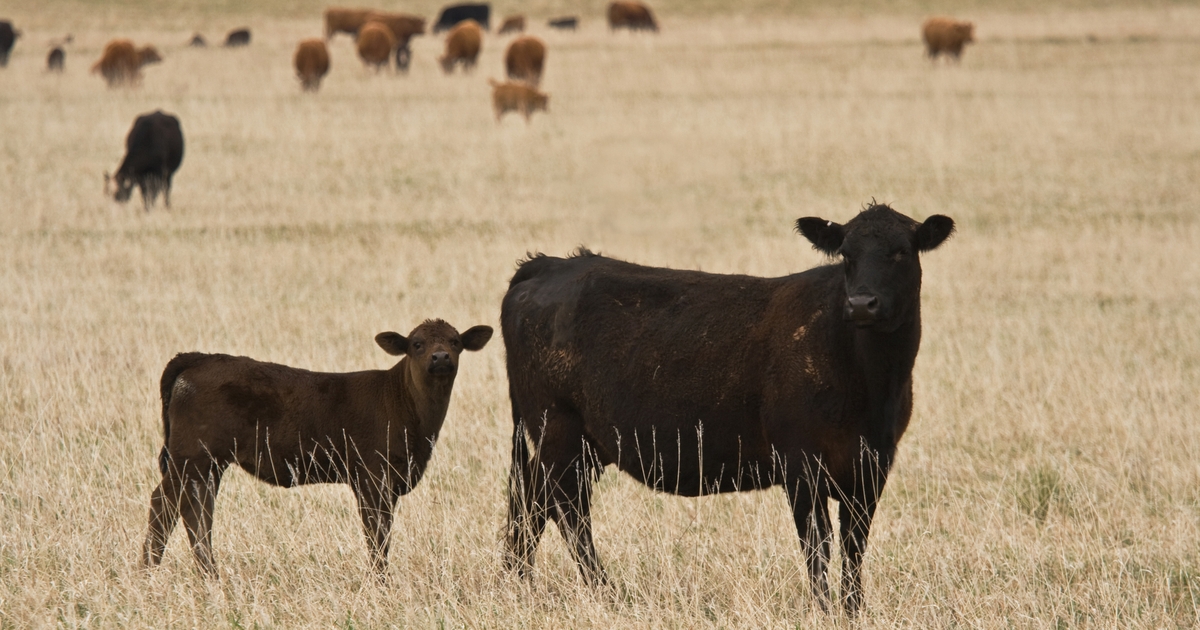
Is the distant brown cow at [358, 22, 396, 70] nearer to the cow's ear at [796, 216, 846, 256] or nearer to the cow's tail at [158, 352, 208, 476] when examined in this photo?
the cow's tail at [158, 352, 208, 476]

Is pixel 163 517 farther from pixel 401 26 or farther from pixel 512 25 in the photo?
pixel 512 25

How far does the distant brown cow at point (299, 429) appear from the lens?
5.90 metres

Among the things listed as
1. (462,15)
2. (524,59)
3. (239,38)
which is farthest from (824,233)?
(462,15)

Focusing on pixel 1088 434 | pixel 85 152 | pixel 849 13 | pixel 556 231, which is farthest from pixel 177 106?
pixel 849 13

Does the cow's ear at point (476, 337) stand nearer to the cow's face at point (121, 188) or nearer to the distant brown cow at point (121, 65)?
the cow's face at point (121, 188)

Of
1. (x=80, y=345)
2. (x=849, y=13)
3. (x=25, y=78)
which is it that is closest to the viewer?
(x=80, y=345)

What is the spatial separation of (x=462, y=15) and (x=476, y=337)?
189 feet

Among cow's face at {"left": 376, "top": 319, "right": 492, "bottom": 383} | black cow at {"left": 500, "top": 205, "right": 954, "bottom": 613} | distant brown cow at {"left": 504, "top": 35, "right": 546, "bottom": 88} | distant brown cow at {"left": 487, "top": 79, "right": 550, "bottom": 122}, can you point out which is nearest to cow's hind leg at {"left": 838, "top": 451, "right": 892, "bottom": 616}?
black cow at {"left": 500, "top": 205, "right": 954, "bottom": 613}

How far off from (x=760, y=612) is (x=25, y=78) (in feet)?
107

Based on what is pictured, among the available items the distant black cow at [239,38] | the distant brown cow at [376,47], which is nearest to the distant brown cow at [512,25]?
the distant black cow at [239,38]

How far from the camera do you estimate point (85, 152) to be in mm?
22125

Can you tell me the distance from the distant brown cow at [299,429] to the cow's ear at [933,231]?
83.2 inches

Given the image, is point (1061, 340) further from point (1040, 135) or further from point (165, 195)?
point (1040, 135)

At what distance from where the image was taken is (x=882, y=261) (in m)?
5.28
